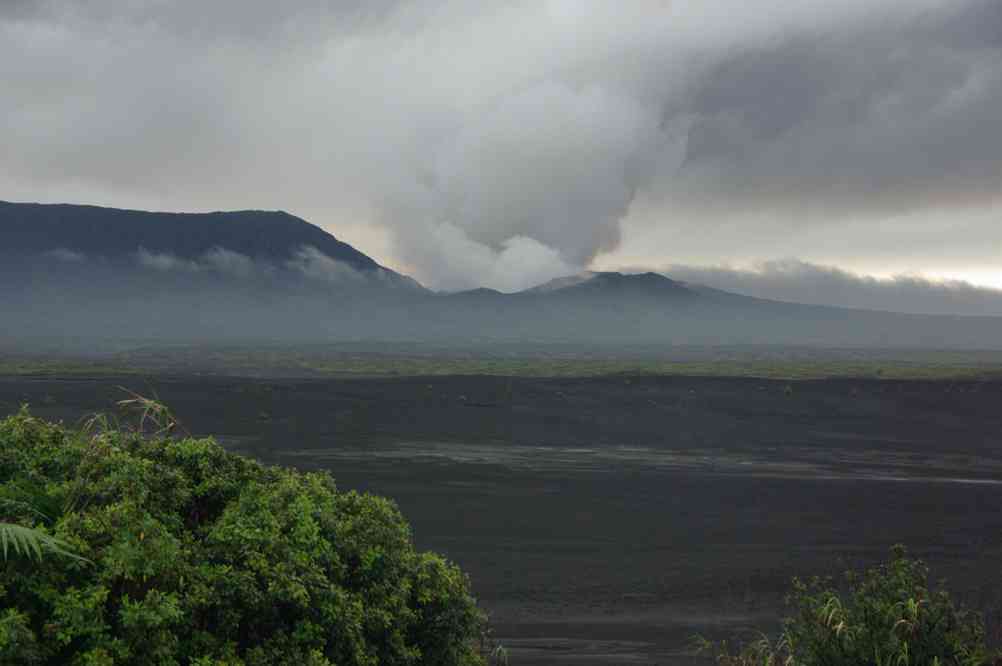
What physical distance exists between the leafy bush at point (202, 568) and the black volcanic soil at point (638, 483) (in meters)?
7.57

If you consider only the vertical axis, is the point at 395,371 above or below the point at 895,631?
below

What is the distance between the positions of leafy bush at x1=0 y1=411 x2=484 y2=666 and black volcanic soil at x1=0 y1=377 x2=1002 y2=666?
7.57 m

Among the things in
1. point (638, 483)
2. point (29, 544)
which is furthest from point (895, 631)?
point (638, 483)

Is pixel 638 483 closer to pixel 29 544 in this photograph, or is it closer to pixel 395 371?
pixel 29 544

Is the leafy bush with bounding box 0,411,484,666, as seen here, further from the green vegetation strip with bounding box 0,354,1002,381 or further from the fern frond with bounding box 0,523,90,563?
the green vegetation strip with bounding box 0,354,1002,381

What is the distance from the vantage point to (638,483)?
38781 mm

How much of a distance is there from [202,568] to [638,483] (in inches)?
1231

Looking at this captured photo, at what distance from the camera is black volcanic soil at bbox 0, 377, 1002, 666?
2262 centimetres

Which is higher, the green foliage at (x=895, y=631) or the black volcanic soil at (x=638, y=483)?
the green foliage at (x=895, y=631)

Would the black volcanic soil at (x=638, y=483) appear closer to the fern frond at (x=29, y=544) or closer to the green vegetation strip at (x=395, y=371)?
the fern frond at (x=29, y=544)

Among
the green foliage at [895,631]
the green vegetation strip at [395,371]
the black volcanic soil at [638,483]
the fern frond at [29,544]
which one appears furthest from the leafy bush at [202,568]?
the green vegetation strip at [395,371]

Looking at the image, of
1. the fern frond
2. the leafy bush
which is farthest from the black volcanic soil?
the fern frond

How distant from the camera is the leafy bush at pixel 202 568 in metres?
8.05

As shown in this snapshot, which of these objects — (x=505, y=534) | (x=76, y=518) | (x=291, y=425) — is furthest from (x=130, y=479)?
(x=291, y=425)
